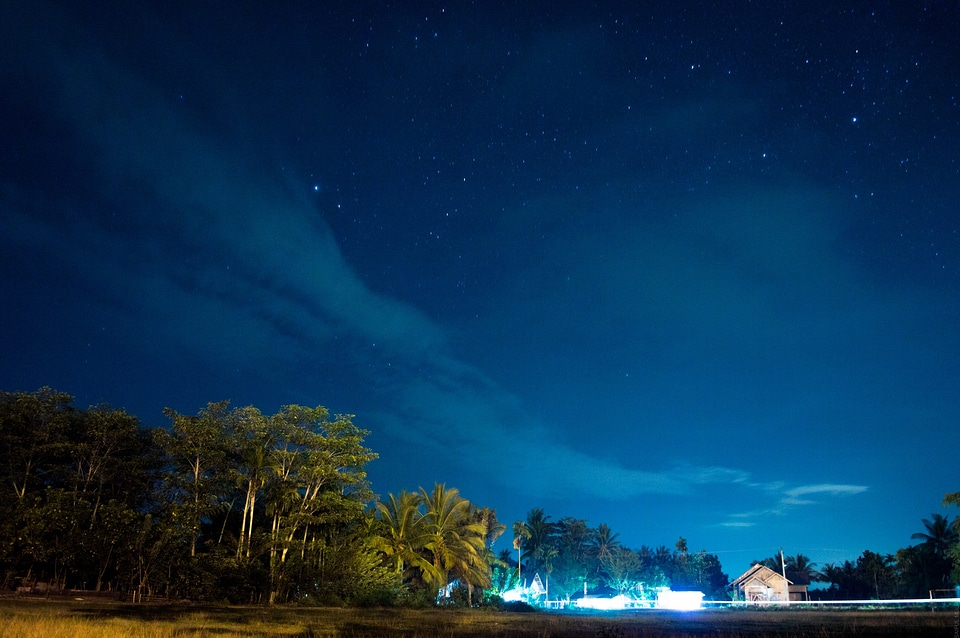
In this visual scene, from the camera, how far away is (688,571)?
84.8 meters

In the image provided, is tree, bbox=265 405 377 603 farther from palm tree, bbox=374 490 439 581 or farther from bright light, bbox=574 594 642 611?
bright light, bbox=574 594 642 611

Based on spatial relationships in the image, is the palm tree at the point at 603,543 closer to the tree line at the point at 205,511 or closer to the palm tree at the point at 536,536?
the palm tree at the point at 536,536

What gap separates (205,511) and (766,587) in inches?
2194

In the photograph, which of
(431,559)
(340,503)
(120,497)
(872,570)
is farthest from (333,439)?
(872,570)

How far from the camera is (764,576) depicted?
64.6 m

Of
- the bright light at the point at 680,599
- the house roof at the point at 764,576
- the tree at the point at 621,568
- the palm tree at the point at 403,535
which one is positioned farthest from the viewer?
the tree at the point at 621,568

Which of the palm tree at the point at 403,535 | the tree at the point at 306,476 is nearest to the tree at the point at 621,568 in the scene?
the palm tree at the point at 403,535

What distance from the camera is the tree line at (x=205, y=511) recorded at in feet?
85.6

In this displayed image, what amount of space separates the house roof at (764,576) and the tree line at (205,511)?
28.2m

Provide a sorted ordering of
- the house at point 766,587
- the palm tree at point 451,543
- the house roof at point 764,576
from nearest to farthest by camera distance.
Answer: the palm tree at point 451,543 < the house at point 766,587 < the house roof at point 764,576

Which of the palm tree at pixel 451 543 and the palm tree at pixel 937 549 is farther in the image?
the palm tree at pixel 937 549

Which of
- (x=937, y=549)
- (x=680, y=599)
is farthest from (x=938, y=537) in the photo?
(x=680, y=599)

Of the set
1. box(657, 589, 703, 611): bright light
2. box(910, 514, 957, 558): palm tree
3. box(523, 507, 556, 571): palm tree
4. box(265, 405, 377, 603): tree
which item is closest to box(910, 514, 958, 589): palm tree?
box(910, 514, 957, 558): palm tree

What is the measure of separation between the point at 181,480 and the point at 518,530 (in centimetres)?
4652
